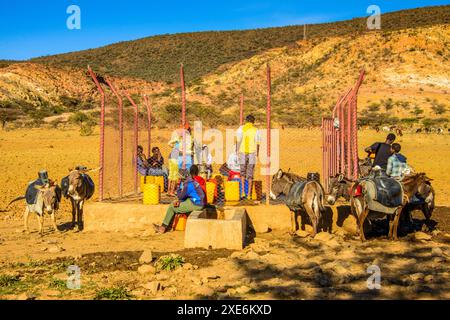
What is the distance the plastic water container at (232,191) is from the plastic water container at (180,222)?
1.22m

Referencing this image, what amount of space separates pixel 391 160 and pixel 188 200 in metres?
4.06

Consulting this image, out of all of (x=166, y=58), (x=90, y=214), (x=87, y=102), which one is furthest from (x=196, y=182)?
(x=166, y=58)

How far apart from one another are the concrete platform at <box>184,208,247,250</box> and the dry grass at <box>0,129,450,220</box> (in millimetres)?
A: 6476

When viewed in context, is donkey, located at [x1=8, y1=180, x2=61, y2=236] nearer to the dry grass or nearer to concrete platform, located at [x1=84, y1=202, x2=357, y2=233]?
concrete platform, located at [x1=84, y1=202, x2=357, y2=233]

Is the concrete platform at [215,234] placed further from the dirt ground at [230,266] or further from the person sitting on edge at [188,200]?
the person sitting on edge at [188,200]

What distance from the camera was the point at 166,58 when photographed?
304 ft

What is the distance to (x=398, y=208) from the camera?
Answer: 10.8m

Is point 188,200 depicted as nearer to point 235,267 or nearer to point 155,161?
point 235,267

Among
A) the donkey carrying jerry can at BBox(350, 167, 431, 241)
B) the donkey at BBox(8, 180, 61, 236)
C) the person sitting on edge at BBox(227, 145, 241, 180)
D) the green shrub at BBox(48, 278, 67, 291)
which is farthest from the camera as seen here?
the person sitting on edge at BBox(227, 145, 241, 180)

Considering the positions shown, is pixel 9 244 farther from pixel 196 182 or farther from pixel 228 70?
pixel 228 70

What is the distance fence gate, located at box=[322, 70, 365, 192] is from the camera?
12.5 meters

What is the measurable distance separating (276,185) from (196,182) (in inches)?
74.3

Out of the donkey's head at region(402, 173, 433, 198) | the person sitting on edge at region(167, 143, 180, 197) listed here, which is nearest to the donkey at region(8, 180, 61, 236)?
the person sitting on edge at region(167, 143, 180, 197)

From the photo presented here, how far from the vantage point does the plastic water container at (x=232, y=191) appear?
12.6 metres
